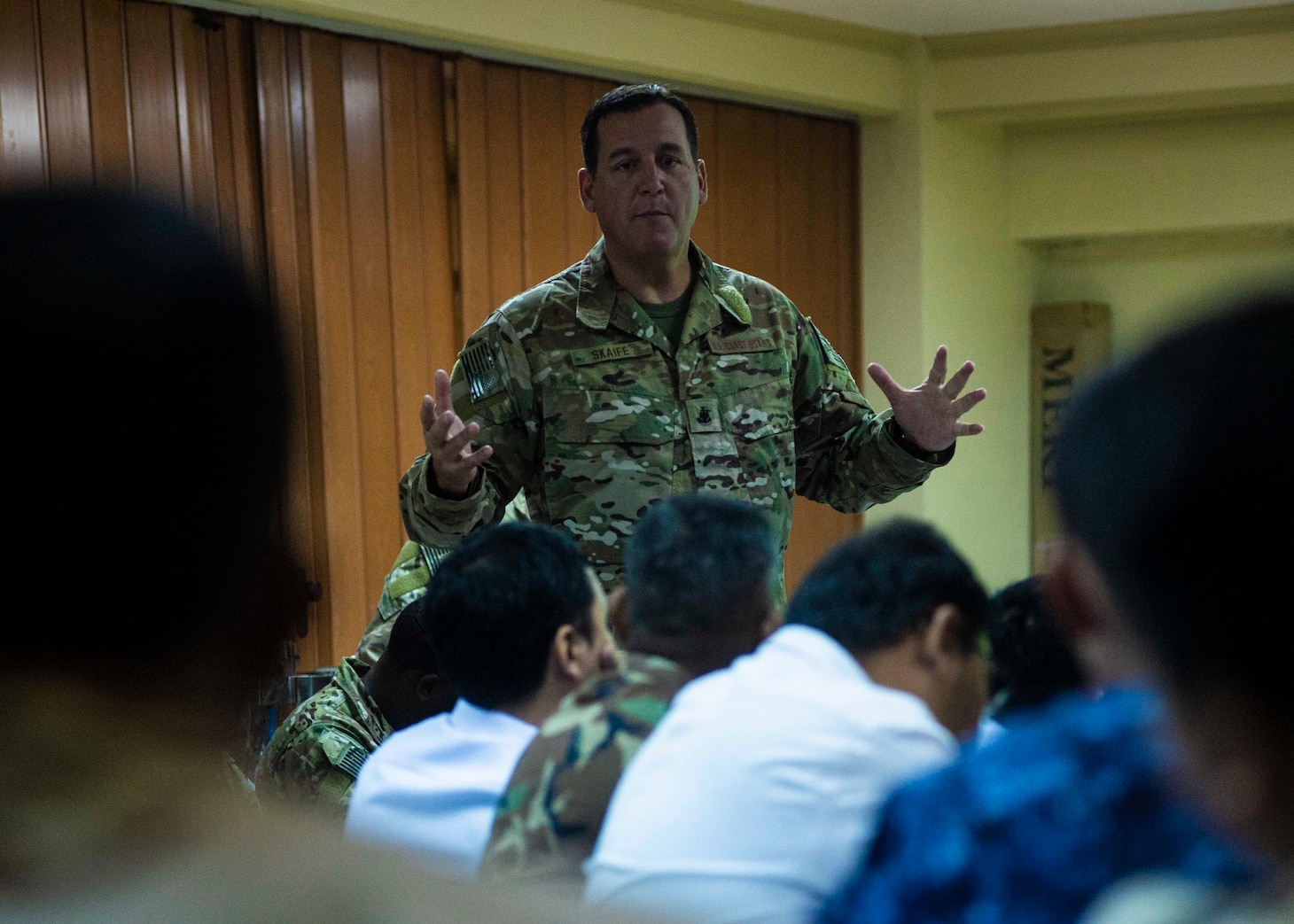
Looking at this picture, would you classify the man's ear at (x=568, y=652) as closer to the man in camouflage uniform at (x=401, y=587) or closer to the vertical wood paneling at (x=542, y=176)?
the man in camouflage uniform at (x=401, y=587)

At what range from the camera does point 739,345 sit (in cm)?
229

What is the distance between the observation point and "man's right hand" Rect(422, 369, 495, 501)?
196cm

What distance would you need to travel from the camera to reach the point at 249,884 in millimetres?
381

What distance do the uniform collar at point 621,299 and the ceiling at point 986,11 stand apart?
2.27 meters

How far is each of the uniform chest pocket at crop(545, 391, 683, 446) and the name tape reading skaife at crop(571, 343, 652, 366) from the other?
57 mm

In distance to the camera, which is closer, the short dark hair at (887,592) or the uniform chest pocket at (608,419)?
the short dark hair at (887,592)

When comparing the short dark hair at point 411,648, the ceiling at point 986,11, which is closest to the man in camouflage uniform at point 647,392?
the short dark hair at point 411,648

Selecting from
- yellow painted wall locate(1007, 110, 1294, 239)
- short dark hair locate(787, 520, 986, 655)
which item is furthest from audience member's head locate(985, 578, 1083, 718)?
yellow painted wall locate(1007, 110, 1294, 239)

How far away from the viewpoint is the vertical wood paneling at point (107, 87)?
3164mm

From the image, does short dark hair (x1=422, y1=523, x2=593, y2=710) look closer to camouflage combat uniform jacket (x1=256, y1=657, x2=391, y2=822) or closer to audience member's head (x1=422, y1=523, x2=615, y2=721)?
audience member's head (x1=422, y1=523, x2=615, y2=721)

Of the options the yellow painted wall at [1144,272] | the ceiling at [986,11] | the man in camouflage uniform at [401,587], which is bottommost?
the man in camouflage uniform at [401,587]

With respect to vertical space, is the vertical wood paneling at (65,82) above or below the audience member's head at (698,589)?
above

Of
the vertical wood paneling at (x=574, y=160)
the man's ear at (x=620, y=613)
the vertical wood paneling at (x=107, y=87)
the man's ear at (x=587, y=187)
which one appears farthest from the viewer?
the vertical wood paneling at (x=574, y=160)

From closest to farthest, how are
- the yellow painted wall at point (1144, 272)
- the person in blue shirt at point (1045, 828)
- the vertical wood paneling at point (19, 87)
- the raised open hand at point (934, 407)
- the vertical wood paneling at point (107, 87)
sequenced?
the person in blue shirt at point (1045, 828)
the raised open hand at point (934, 407)
the vertical wood paneling at point (19, 87)
the vertical wood paneling at point (107, 87)
the yellow painted wall at point (1144, 272)
